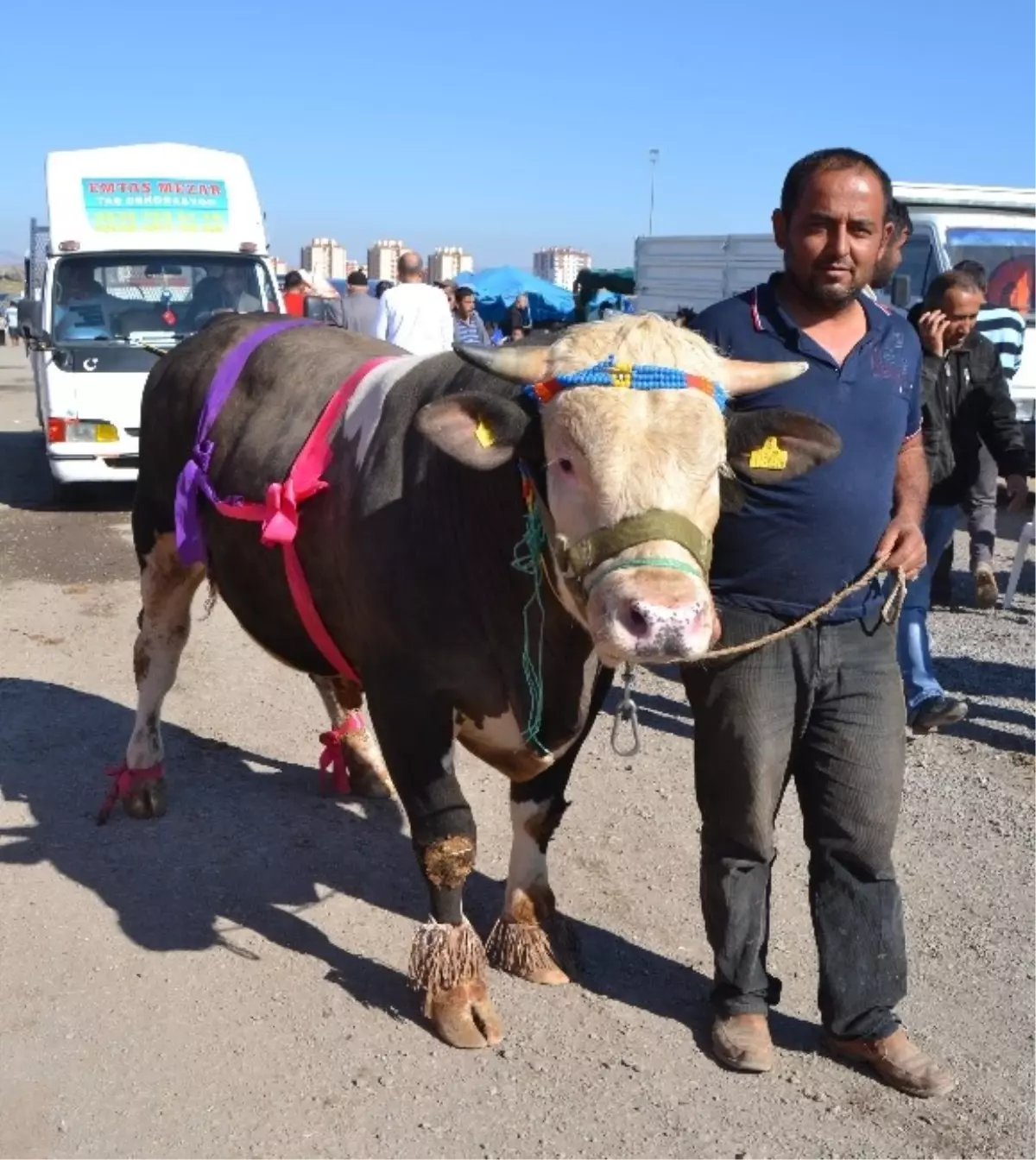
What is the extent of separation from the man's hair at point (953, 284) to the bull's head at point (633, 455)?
8.87 feet

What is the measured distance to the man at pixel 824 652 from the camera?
Result: 297 centimetres

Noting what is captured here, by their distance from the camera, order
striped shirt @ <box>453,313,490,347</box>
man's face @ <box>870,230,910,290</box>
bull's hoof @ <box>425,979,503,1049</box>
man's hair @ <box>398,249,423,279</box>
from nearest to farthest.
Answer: bull's hoof @ <box>425,979,503,1049</box>, man's face @ <box>870,230,910,290</box>, man's hair @ <box>398,249,423,279</box>, striped shirt @ <box>453,313,490,347</box>

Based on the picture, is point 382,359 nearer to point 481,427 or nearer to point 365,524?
point 365,524

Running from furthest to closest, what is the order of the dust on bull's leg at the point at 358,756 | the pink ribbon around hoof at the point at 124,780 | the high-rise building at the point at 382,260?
the high-rise building at the point at 382,260
the dust on bull's leg at the point at 358,756
the pink ribbon around hoof at the point at 124,780

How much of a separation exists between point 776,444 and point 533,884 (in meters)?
1.60

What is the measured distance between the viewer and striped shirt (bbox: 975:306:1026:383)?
894 cm

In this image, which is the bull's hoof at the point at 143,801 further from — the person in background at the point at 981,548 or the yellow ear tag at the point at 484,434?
the person in background at the point at 981,548

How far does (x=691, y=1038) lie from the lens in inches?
133

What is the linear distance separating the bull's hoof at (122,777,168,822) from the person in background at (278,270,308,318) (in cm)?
849

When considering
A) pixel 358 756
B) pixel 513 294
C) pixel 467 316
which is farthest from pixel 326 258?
pixel 358 756

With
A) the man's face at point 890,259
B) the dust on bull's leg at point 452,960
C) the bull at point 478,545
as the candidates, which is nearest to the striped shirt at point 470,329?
the bull at point 478,545

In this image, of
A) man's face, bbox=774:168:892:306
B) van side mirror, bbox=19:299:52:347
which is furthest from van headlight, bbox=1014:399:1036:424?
man's face, bbox=774:168:892:306

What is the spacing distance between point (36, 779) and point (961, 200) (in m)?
9.10

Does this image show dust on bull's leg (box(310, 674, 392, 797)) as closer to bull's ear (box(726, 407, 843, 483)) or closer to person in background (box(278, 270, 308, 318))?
bull's ear (box(726, 407, 843, 483))
